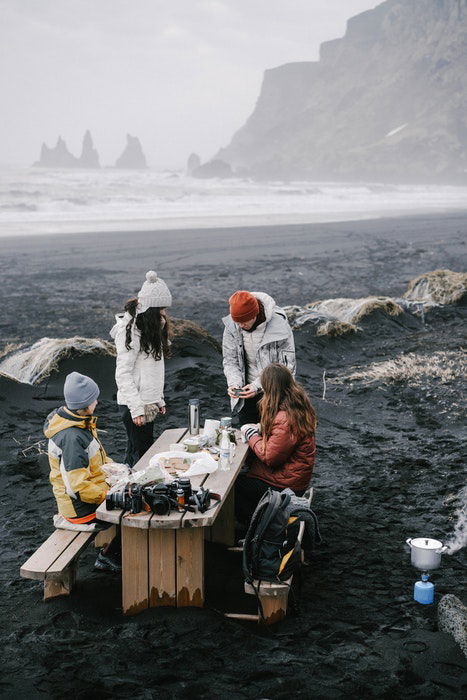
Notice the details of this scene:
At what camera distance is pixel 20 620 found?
14.1 feet

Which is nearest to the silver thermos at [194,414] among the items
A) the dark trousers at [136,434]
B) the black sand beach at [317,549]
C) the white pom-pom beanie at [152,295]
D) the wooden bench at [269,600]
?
the dark trousers at [136,434]

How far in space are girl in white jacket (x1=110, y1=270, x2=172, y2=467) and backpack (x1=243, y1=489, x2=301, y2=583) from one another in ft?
5.81

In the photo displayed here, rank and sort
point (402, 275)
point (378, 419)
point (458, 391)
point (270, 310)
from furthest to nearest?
1. point (402, 275)
2. point (458, 391)
3. point (378, 419)
4. point (270, 310)

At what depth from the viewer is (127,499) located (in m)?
4.09

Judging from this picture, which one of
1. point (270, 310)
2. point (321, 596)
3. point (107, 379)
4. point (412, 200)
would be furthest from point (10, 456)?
point (412, 200)

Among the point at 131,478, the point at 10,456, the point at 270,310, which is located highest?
the point at 270,310

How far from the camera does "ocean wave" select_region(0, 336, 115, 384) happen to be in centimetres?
957

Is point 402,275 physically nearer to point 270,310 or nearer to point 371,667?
point 270,310

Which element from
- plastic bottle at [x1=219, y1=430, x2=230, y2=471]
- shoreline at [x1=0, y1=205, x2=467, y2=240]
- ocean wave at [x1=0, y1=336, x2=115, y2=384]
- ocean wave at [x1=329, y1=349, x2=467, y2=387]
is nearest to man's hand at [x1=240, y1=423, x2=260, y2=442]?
plastic bottle at [x1=219, y1=430, x2=230, y2=471]

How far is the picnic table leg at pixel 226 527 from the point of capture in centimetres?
530

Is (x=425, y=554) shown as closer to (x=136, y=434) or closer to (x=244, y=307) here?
(x=244, y=307)

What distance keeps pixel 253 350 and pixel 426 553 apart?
216cm

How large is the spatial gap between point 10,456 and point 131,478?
3.20 metres

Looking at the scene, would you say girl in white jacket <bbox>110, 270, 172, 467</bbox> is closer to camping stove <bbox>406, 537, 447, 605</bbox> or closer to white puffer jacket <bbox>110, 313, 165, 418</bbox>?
white puffer jacket <bbox>110, 313, 165, 418</bbox>
